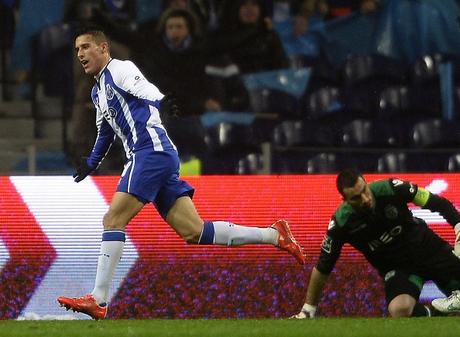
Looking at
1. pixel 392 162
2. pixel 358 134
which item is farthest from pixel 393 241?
pixel 358 134

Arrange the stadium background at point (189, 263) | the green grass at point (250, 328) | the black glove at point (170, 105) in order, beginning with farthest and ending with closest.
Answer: the stadium background at point (189, 263) < the black glove at point (170, 105) < the green grass at point (250, 328)

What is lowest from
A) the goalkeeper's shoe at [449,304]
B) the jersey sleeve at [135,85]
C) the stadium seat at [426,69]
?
the goalkeeper's shoe at [449,304]

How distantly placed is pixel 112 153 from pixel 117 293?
3835 mm

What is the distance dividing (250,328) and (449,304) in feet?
4.92

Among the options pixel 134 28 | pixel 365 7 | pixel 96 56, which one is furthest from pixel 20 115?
pixel 96 56

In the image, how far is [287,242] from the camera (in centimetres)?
915

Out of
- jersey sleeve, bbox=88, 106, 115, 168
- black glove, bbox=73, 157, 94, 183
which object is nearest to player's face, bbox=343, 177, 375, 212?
jersey sleeve, bbox=88, 106, 115, 168

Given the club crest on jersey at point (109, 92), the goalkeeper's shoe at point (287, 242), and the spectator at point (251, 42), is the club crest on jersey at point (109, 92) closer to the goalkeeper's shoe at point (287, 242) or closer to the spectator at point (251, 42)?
the goalkeeper's shoe at point (287, 242)

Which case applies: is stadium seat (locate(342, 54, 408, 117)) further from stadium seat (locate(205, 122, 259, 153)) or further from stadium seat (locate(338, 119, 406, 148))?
stadium seat (locate(205, 122, 259, 153))

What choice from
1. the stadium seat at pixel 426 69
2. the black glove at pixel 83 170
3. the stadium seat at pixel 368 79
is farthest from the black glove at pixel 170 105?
the stadium seat at pixel 426 69

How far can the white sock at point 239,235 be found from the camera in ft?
29.2

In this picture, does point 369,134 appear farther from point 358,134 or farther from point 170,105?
point 170,105

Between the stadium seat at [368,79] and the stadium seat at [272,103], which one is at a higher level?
the stadium seat at [368,79]

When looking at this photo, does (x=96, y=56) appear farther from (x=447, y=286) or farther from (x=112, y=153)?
(x=112, y=153)
